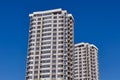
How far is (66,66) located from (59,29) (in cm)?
1658

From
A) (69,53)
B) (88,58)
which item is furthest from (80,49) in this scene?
(69,53)

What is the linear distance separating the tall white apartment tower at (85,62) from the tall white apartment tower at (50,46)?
36.4 m

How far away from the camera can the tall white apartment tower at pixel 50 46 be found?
125188 mm

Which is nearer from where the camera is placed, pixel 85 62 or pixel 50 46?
pixel 50 46

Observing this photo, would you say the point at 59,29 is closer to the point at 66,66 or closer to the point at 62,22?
the point at 62,22

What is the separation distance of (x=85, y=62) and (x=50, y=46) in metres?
47.4

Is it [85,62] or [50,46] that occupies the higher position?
[85,62]

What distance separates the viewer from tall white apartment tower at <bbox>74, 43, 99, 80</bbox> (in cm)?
16975

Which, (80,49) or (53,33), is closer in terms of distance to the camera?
(53,33)

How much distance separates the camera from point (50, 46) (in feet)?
422

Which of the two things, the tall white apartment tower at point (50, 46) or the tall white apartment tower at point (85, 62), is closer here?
the tall white apartment tower at point (50, 46)

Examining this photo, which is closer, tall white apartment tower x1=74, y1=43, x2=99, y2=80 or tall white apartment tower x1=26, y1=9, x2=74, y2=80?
tall white apartment tower x1=26, y1=9, x2=74, y2=80

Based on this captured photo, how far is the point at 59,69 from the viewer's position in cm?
12406

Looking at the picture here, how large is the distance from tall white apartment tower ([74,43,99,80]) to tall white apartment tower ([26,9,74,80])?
36.4 m
